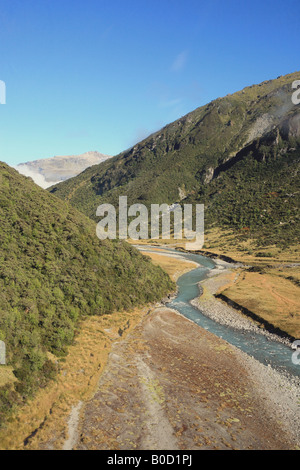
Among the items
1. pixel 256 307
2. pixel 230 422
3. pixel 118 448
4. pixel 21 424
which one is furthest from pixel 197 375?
pixel 256 307

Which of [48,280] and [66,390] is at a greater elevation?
[48,280]

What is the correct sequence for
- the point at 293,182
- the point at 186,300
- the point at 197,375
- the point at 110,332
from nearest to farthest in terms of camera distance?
the point at 197,375
the point at 110,332
the point at 186,300
the point at 293,182

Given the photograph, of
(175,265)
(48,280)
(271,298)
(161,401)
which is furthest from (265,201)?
(161,401)

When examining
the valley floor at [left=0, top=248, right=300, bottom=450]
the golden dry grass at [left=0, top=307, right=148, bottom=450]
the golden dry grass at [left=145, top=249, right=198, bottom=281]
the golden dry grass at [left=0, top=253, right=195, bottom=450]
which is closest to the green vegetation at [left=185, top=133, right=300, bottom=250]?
the golden dry grass at [left=145, top=249, right=198, bottom=281]

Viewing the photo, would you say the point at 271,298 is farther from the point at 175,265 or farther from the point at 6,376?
the point at 6,376
